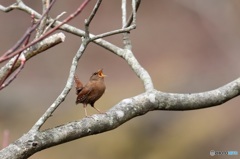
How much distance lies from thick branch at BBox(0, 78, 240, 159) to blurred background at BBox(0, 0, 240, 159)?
5.24m

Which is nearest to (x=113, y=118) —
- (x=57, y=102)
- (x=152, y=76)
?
(x=57, y=102)

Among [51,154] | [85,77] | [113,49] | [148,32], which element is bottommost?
[51,154]

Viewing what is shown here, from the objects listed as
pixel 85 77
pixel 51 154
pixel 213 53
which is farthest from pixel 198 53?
pixel 51 154

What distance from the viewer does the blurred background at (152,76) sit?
943cm

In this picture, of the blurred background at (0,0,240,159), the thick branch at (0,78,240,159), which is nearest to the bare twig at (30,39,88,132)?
the thick branch at (0,78,240,159)

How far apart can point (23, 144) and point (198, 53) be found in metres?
12.7

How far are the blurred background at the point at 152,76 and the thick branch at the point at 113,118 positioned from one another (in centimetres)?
524

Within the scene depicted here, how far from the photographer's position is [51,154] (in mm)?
9000

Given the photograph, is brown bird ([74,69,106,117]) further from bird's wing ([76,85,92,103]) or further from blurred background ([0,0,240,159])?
blurred background ([0,0,240,159])

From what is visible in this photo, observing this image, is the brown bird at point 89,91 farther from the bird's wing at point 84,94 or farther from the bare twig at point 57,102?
the bare twig at point 57,102

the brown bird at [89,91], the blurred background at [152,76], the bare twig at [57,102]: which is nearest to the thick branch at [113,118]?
the bare twig at [57,102]

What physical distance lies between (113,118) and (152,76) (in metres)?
10.2

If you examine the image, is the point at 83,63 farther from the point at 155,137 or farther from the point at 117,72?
the point at 155,137

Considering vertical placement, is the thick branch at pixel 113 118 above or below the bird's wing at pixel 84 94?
below
